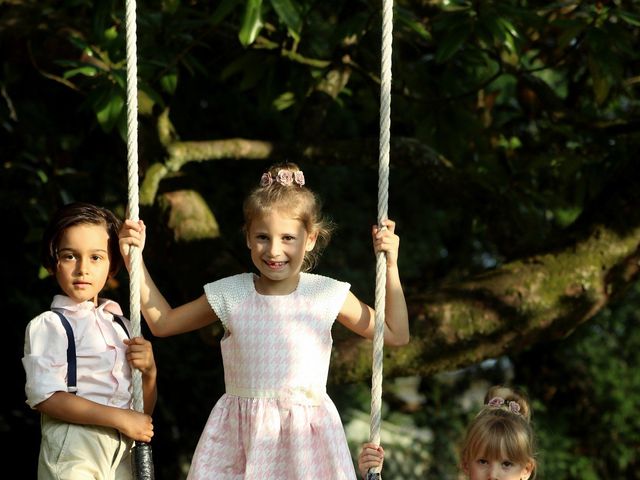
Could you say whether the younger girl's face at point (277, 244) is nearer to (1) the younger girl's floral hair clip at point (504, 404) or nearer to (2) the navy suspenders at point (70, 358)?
(2) the navy suspenders at point (70, 358)

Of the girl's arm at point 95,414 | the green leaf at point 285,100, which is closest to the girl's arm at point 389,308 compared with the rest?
the girl's arm at point 95,414

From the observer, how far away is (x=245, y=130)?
206 inches

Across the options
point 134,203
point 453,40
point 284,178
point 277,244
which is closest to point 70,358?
point 134,203

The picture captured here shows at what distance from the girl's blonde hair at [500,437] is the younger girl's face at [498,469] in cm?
1

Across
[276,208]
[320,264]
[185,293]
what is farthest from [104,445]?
[320,264]

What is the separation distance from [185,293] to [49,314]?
1.36 m

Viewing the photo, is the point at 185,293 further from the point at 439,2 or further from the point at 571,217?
the point at 571,217

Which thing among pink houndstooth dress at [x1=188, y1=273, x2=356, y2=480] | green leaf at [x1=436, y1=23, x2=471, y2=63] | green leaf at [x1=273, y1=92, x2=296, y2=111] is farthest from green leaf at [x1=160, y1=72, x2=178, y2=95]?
pink houndstooth dress at [x1=188, y1=273, x2=356, y2=480]

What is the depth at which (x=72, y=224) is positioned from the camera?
9.15ft

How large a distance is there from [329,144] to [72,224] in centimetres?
144

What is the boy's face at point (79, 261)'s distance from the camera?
109 inches

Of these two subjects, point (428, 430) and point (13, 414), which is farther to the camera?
point (428, 430)

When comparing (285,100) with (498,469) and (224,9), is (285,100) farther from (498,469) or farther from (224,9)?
(498,469)

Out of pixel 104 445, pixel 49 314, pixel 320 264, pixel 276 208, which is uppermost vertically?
pixel 320 264
